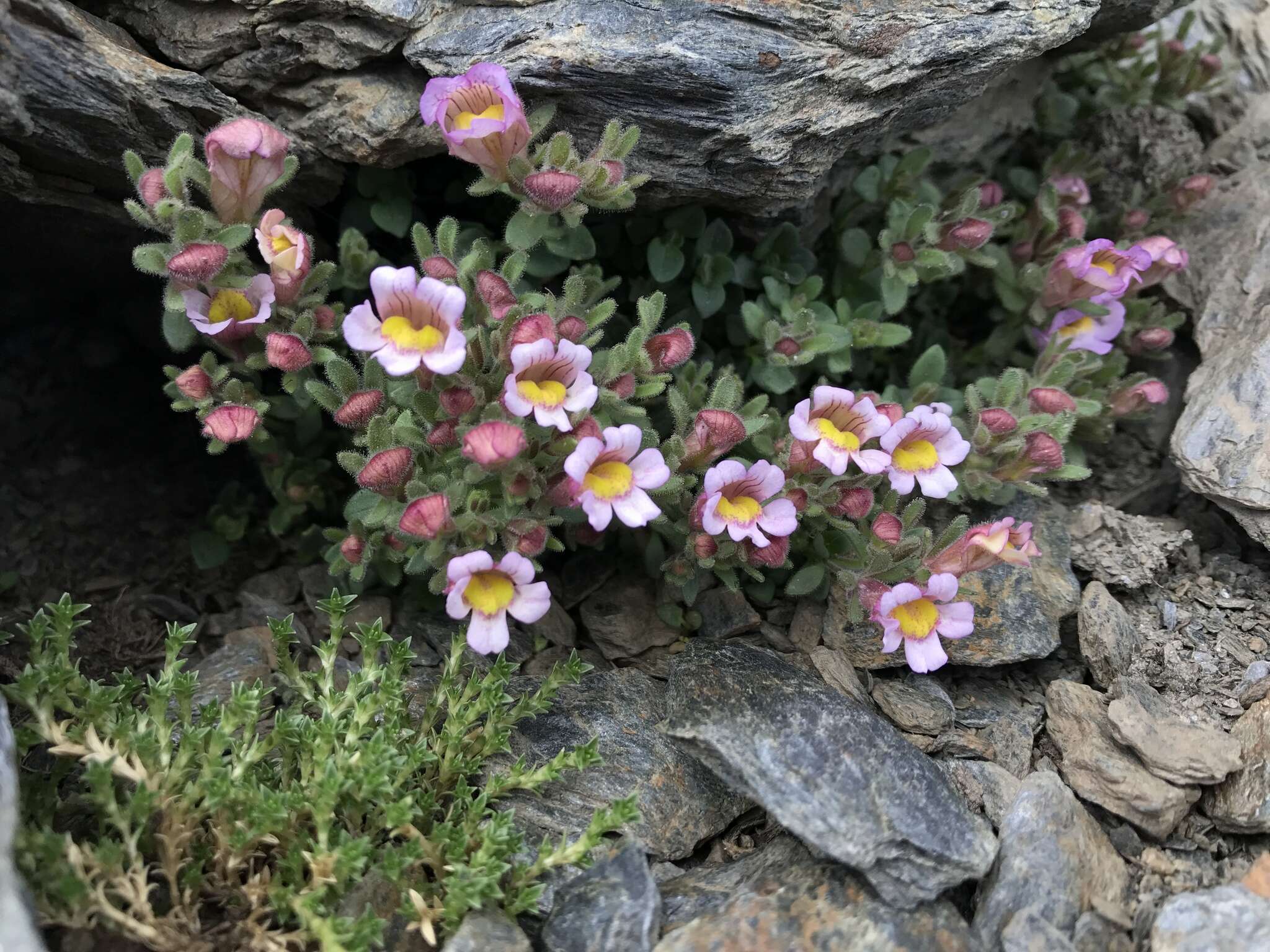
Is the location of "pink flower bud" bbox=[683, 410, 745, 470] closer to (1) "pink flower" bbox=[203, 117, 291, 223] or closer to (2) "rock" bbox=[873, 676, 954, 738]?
(2) "rock" bbox=[873, 676, 954, 738]

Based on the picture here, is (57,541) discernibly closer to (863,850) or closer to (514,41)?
(514,41)

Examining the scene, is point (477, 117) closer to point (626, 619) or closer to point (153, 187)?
point (153, 187)

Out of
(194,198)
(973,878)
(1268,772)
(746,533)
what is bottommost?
(973,878)

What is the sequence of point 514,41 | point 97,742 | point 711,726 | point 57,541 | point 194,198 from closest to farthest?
point 97,742
point 711,726
point 514,41
point 194,198
point 57,541

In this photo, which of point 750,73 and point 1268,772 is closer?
point 1268,772

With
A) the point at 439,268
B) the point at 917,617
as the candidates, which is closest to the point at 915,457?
the point at 917,617

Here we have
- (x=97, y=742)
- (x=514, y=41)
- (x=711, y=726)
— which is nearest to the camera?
(x=97, y=742)

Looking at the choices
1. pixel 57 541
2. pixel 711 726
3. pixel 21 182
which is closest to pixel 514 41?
pixel 21 182

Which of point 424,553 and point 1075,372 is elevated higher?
point 1075,372
